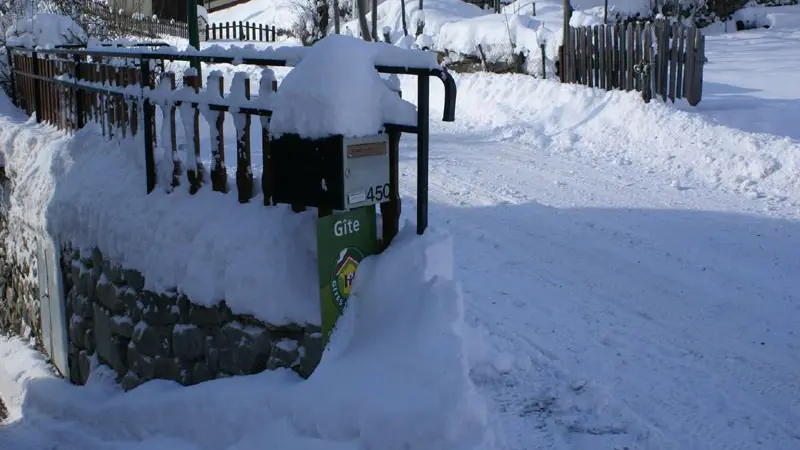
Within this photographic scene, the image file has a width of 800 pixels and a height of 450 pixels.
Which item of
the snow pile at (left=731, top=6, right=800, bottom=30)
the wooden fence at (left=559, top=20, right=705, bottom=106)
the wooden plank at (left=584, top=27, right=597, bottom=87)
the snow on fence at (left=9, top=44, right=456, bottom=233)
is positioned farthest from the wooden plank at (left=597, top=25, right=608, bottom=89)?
the snow pile at (left=731, top=6, right=800, bottom=30)

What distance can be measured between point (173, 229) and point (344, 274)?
1593mm

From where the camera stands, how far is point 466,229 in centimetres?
790

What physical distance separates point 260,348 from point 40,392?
304 centimetres

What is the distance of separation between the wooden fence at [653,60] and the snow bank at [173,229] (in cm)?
856

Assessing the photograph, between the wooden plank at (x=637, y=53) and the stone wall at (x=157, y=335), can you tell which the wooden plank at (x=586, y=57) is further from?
the stone wall at (x=157, y=335)

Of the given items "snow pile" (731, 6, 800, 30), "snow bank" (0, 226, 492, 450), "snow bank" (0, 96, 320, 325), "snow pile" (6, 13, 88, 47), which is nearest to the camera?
"snow bank" (0, 226, 492, 450)

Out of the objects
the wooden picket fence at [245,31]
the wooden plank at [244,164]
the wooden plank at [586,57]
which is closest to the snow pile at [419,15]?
the wooden picket fence at [245,31]

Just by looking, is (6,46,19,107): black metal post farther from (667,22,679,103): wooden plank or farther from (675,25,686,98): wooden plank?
(675,25,686,98): wooden plank

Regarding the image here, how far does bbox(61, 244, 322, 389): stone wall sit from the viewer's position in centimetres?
459

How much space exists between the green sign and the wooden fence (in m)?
9.63

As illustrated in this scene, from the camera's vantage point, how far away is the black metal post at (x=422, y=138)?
164 inches

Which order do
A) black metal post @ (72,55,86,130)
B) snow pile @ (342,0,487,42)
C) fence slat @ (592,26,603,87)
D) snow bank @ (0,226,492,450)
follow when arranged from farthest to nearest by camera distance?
snow pile @ (342,0,487,42) → fence slat @ (592,26,603,87) → black metal post @ (72,55,86,130) → snow bank @ (0,226,492,450)

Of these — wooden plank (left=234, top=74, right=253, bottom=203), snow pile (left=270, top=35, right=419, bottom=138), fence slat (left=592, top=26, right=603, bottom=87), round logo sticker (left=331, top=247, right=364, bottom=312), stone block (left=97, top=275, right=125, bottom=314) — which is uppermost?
fence slat (left=592, top=26, right=603, bottom=87)

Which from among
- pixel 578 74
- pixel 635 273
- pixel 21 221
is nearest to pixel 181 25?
pixel 578 74
